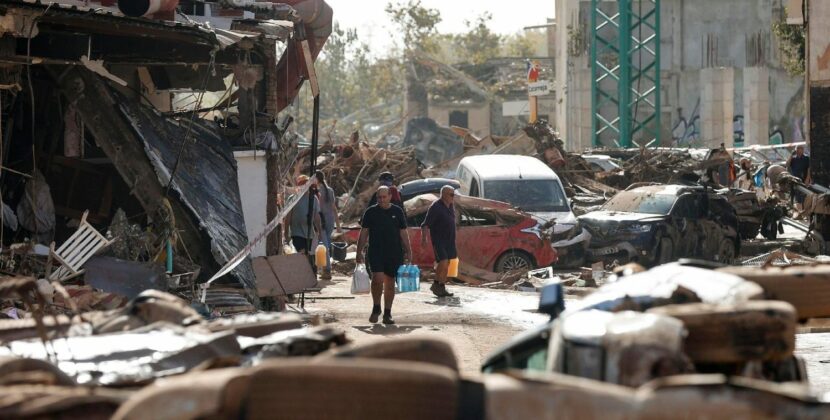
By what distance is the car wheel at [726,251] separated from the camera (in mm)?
24253

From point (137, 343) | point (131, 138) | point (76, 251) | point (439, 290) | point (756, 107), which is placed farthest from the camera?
point (756, 107)

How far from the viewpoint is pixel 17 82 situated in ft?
47.0

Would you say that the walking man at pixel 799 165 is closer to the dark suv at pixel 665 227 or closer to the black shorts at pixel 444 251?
the dark suv at pixel 665 227

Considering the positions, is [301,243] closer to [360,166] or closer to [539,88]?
[360,166]

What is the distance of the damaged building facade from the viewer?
14453 mm

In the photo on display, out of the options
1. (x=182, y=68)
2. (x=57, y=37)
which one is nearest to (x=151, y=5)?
(x=57, y=37)

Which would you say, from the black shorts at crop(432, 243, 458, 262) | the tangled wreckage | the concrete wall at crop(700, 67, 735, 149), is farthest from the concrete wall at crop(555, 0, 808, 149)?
the black shorts at crop(432, 243, 458, 262)

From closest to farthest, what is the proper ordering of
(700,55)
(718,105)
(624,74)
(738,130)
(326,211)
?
1. (326,211)
2. (624,74)
3. (718,105)
4. (738,130)
5. (700,55)

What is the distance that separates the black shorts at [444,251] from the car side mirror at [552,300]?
46.1 feet

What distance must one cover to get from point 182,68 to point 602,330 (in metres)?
16.2

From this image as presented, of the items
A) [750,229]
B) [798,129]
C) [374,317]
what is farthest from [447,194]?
[798,129]

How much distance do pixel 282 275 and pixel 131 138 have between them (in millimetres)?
2370

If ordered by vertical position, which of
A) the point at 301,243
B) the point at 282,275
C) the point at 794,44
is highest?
the point at 794,44

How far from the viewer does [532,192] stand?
Answer: 2525 centimetres
